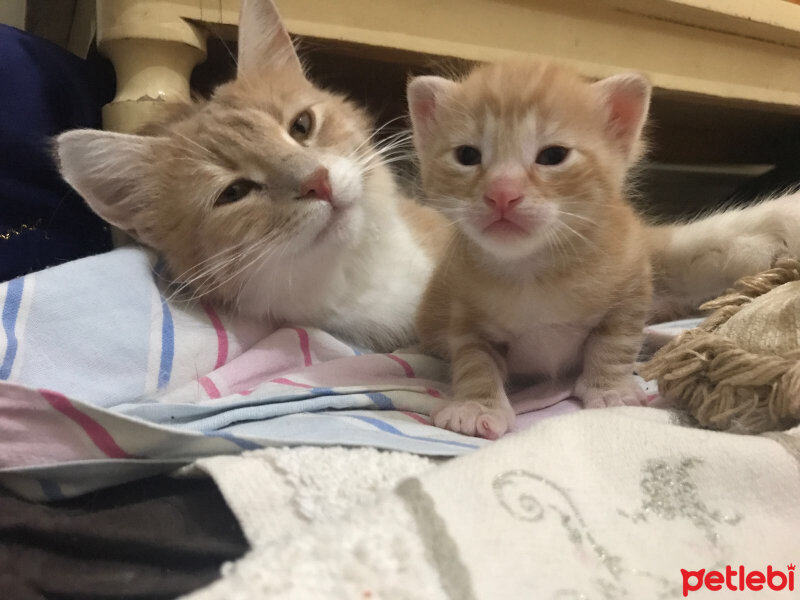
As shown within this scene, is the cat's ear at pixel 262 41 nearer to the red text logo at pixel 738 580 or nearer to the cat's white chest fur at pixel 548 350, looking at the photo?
the cat's white chest fur at pixel 548 350

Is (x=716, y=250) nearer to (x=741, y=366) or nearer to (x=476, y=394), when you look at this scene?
(x=741, y=366)

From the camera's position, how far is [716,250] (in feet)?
3.10

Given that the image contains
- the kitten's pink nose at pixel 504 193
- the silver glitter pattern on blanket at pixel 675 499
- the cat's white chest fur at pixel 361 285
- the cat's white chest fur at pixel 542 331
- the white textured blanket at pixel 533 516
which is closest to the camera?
the white textured blanket at pixel 533 516

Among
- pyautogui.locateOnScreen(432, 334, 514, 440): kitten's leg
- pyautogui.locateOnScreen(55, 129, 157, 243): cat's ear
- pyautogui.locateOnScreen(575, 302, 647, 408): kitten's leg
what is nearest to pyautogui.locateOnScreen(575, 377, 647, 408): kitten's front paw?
pyautogui.locateOnScreen(575, 302, 647, 408): kitten's leg

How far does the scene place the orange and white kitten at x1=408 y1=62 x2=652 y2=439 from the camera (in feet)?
2.41

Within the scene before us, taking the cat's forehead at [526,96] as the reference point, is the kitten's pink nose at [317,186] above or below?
below

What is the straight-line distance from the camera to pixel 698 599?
0.41 metres

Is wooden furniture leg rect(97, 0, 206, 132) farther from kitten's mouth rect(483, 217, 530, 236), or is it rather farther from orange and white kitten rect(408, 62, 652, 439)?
kitten's mouth rect(483, 217, 530, 236)

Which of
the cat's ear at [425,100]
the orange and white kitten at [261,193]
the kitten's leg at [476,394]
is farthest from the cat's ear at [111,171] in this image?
the kitten's leg at [476,394]

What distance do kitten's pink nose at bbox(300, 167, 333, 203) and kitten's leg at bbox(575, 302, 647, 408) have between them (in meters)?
0.43

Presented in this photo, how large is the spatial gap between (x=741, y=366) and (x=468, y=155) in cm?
41

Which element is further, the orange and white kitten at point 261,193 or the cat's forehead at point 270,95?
the cat's forehead at point 270,95

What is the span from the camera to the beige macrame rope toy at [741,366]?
0.60m

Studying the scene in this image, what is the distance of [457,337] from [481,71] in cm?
39
